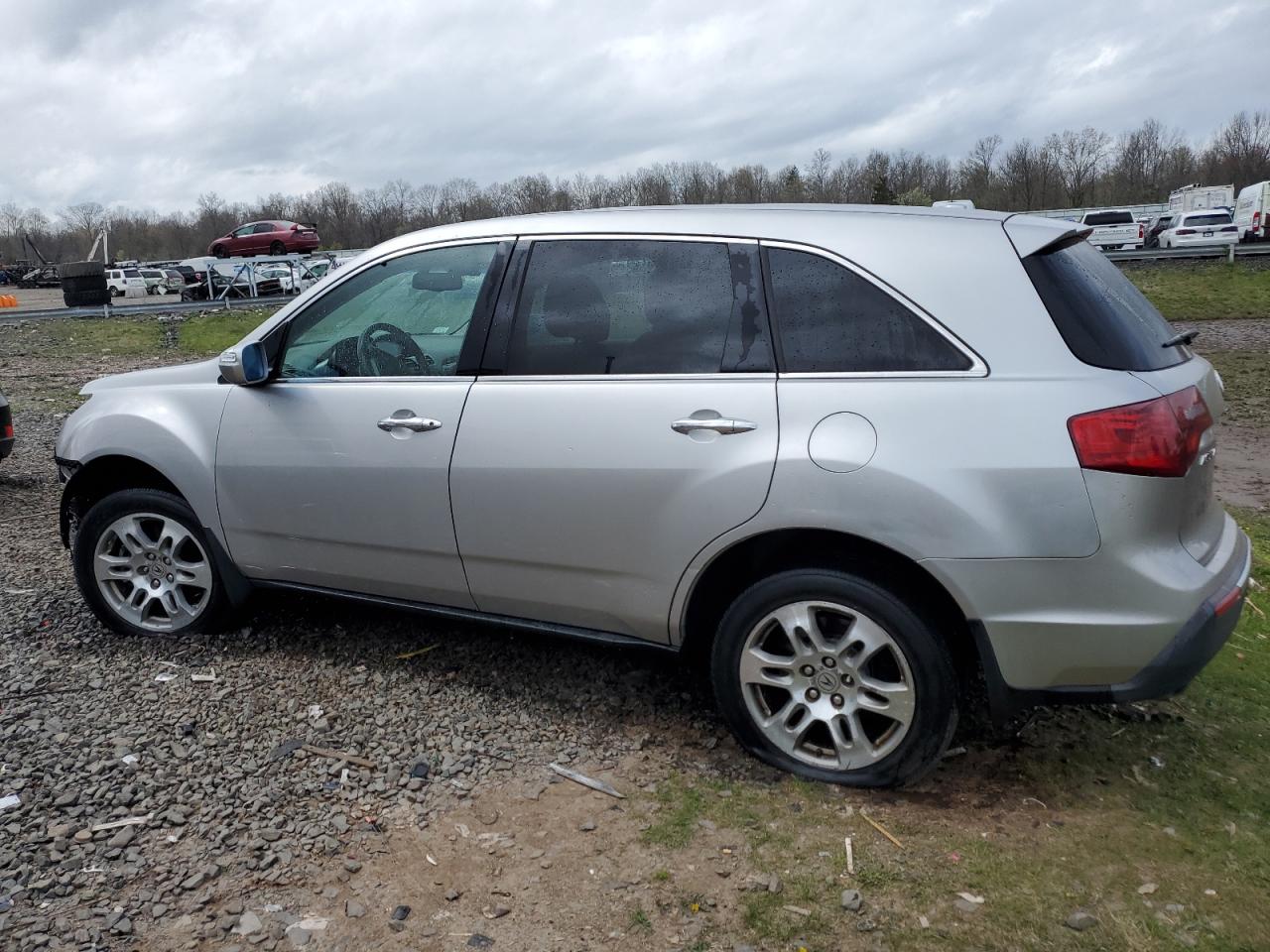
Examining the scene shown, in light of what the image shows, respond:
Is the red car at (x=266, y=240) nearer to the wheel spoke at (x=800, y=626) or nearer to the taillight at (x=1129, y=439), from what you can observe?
the wheel spoke at (x=800, y=626)

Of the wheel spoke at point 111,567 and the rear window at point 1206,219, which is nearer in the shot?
the wheel spoke at point 111,567

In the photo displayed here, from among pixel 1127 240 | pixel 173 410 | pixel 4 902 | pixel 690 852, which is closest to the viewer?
pixel 4 902

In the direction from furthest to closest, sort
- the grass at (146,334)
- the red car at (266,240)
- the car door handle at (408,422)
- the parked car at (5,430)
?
the red car at (266,240), the grass at (146,334), the parked car at (5,430), the car door handle at (408,422)

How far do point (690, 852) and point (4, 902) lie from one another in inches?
76.4

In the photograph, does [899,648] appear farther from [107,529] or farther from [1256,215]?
[1256,215]

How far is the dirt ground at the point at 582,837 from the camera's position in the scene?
278 centimetres

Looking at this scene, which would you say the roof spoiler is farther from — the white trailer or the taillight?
the white trailer

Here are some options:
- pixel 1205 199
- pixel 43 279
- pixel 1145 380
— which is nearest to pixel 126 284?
pixel 43 279

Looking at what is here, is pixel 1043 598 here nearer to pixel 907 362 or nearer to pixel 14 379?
pixel 907 362

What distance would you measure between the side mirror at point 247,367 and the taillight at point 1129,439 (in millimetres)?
3040

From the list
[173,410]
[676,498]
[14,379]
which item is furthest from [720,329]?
[14,379]

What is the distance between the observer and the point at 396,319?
4195 millimetres

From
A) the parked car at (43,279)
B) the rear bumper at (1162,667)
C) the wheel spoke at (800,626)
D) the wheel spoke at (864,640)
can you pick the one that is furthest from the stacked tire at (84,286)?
the rear bumper at (1162,667)

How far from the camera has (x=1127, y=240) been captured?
116ft
